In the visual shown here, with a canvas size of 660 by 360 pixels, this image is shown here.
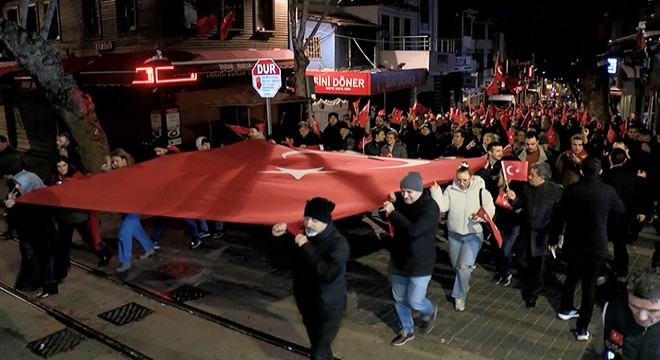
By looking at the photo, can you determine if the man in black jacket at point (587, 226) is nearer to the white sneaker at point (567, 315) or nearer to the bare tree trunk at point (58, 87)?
the white sneaker at point (567, 315)

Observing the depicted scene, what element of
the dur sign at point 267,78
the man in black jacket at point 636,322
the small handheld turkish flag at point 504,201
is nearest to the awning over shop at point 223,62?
the dur sign at point 267,78

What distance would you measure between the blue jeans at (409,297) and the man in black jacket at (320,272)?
1150 mm

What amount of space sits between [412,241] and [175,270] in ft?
15.4

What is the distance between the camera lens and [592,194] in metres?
6.24

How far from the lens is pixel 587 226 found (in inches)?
247

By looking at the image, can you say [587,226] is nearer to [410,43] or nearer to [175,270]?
[175,270]

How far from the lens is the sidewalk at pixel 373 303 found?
A: 650 cm

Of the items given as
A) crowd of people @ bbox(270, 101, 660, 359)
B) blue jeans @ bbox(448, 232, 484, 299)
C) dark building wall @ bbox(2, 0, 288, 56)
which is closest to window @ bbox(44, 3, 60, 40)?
dark building wall @ bbox(2, 0, 288, 56)

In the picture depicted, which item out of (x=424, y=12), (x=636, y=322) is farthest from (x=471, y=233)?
(x=424, y=12)

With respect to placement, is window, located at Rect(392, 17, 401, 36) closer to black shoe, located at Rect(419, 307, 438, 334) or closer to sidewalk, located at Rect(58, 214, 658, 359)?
sidewalk, located at Rect(58, 214, 658, 359)

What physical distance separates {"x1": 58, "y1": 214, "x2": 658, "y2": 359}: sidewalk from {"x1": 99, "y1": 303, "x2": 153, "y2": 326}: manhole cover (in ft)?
2.31

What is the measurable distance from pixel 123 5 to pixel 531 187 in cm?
1657

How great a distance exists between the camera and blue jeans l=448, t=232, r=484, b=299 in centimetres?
711

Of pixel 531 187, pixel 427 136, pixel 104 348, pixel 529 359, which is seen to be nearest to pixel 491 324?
pixel 529 359
